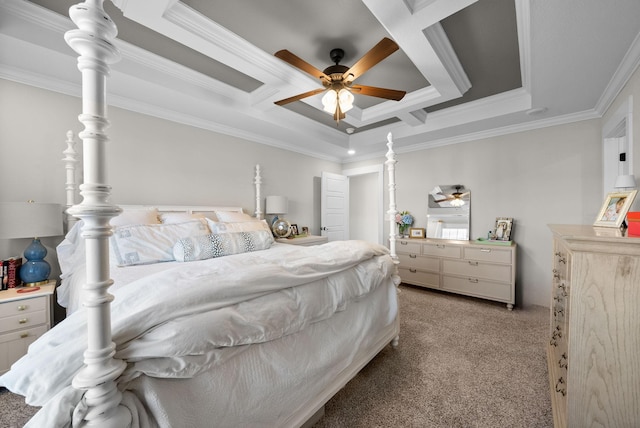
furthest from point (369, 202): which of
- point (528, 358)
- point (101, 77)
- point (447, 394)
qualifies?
point (101, 77)

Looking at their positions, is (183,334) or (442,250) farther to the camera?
(442,250)

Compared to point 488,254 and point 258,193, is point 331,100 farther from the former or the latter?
point 488,254

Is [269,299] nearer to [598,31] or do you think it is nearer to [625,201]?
[625,201]

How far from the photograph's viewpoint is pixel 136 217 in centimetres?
238

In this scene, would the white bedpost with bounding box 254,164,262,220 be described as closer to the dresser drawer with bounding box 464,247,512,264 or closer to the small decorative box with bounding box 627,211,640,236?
the dresser drawer with bounding box 464,247,512,264

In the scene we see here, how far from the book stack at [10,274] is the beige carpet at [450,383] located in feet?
2.42

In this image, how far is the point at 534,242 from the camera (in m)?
3.36

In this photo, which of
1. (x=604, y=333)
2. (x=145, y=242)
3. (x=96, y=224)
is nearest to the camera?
(x=96, y=224)

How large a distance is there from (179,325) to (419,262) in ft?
11.9

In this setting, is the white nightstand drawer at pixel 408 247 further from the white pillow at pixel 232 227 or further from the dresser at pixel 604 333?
the dresser at pixel 604 333

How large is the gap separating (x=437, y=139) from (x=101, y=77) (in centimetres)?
426

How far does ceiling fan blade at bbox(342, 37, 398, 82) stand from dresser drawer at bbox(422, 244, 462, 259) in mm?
2685

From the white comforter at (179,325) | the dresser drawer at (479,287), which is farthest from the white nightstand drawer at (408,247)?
the white comforter at (179,325)

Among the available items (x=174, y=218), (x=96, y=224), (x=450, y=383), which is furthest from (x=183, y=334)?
(x=174, y=218)
